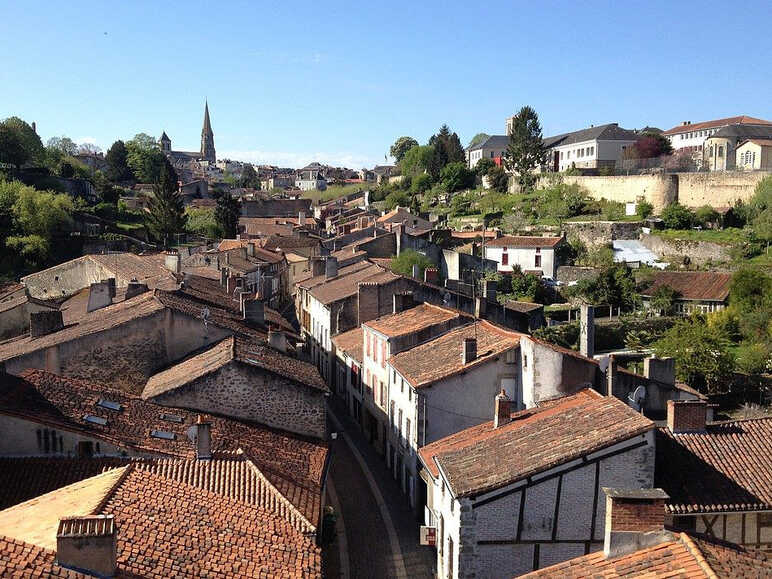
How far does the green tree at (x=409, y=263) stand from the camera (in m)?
48.6

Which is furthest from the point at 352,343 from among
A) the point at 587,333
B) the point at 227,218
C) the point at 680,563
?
the point at 227,218

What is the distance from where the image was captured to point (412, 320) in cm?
2973

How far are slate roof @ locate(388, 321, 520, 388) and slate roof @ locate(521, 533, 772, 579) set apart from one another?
11741 millimetres

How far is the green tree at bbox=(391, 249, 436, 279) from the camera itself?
48.6 m

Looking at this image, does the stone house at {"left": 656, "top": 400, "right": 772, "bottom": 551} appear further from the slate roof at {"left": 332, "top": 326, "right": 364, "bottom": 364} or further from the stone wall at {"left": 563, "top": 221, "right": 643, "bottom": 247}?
the stone wall at {"left": 563, "top": 221, "right": 643, "bottom": 247}

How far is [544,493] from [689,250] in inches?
2084

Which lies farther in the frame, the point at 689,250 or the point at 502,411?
the point at 689,250

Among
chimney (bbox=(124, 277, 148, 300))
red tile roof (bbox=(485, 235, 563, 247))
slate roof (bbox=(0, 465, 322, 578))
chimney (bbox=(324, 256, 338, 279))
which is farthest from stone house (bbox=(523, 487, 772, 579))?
red tile roof (bbox=(485, 235, 563, 247))

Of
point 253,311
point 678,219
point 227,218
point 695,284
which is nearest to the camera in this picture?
point 253,311

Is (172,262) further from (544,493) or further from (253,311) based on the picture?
(544,493)

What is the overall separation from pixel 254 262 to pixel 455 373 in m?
35.5

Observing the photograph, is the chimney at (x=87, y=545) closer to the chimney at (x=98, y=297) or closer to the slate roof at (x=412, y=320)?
the slate roof at (x=412, y=320)

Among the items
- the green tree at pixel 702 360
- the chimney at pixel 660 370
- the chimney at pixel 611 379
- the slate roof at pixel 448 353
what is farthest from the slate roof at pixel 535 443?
the green tree at pixel 702 360

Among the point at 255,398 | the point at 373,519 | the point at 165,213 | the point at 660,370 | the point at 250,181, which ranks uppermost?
the point at 250,181
